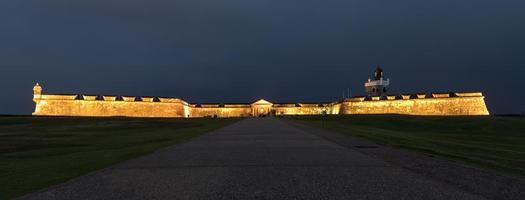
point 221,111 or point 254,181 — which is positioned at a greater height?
point 221,111

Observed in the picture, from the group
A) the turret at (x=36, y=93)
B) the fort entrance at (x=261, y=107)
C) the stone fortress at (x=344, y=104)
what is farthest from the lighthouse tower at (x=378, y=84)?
the turret at (x=36, y=93)

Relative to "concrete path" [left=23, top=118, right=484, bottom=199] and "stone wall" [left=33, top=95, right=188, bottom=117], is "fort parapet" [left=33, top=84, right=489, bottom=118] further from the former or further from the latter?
"concrete path" [left=23, top=118, right=484, bottom=199]

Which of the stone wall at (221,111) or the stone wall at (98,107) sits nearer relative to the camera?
the stone wall at (98,107)

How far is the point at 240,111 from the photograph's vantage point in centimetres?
13175

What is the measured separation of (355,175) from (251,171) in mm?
2290

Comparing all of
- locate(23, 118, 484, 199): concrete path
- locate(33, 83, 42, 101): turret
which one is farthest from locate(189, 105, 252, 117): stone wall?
locate(23, 118, 484, 199): concrete path

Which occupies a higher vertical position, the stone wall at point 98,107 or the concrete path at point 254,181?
the stone wall at point 98,107

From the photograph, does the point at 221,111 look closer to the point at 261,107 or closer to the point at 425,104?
the point at 261,107

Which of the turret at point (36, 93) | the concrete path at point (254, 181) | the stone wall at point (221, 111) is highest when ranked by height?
the turret at point (36, 93)

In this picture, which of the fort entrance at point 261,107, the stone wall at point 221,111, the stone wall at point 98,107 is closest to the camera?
the stone wall at point 98,107

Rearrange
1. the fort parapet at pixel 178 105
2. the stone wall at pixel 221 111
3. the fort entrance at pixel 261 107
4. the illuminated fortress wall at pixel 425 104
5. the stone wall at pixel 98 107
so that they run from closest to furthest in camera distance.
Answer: the illuminated fortress wall at pixel 425 104, the fort parapet at pixel 178 105, the stone wall at pixel 98 107, the fort entrance at pixel 261 107, the stone wall at pixel 221 111

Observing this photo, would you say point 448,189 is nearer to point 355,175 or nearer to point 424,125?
point 355,175

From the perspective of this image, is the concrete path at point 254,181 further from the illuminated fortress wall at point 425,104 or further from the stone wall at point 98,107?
the stone wall at point 98,107

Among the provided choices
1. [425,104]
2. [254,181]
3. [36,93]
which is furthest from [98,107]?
[254,181]
